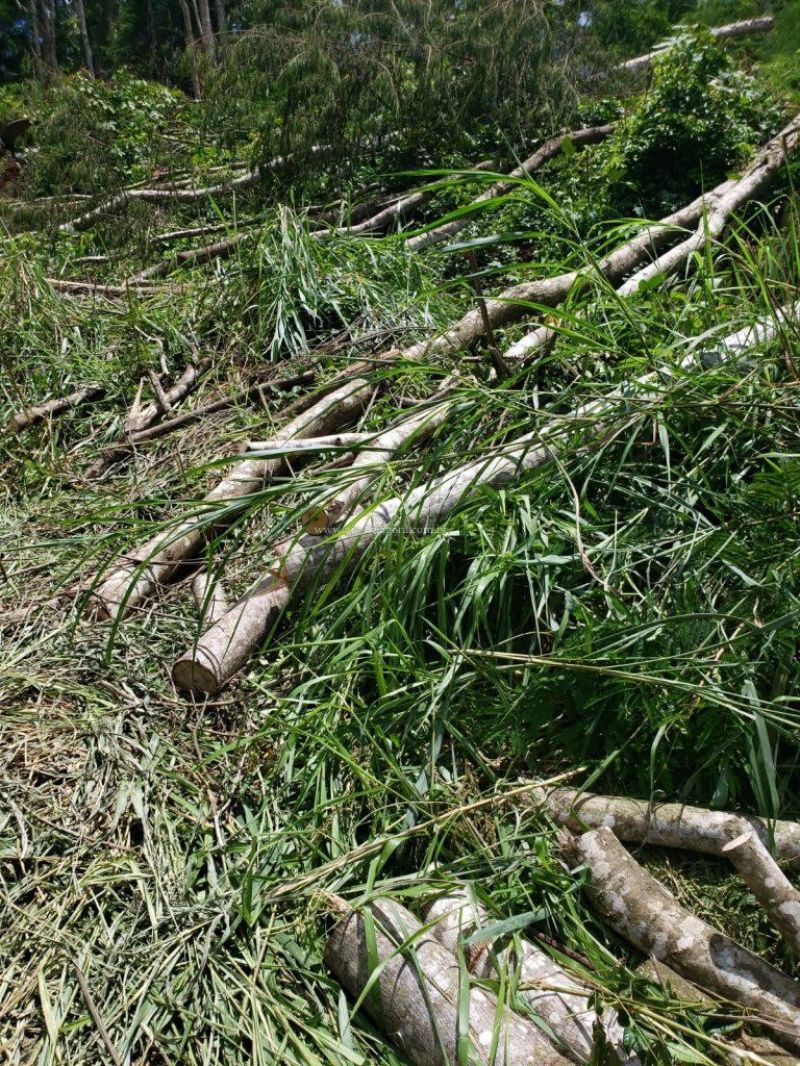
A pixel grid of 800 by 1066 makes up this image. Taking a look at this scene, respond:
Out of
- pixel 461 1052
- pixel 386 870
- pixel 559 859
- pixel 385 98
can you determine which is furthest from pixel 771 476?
pixel 385 98

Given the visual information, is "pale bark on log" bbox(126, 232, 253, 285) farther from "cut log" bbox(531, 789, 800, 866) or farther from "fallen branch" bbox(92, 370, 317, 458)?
"cut log" bbox(531, 789, 800, 866)

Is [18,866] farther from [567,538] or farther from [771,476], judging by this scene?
[771,476]

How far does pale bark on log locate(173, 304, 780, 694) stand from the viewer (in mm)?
2959

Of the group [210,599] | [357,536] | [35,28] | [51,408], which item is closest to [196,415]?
[51,408]

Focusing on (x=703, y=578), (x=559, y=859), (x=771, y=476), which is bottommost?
(x=559, y=859)

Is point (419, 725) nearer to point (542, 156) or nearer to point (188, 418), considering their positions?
point (188, 418)

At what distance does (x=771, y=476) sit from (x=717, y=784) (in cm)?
85

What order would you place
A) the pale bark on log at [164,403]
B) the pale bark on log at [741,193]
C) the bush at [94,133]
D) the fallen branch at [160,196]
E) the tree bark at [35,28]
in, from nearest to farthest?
the pale bark on log at [164,403], the pale bark on log at [741,193], the fallen branch at [160,196], the bush at [94,133], the tree bark at [35,28]

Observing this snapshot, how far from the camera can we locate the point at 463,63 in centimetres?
734

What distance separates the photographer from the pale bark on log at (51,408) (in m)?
4.53

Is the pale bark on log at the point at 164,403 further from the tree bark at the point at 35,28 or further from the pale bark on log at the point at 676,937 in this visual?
the tree bark at the point at 35,28

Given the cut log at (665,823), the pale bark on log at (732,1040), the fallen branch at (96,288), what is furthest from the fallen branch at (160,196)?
the pale bark on log at (732,1040)

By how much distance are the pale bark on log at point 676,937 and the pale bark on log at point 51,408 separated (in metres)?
3.28

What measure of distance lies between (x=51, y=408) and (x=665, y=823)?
Answer: 348cm
